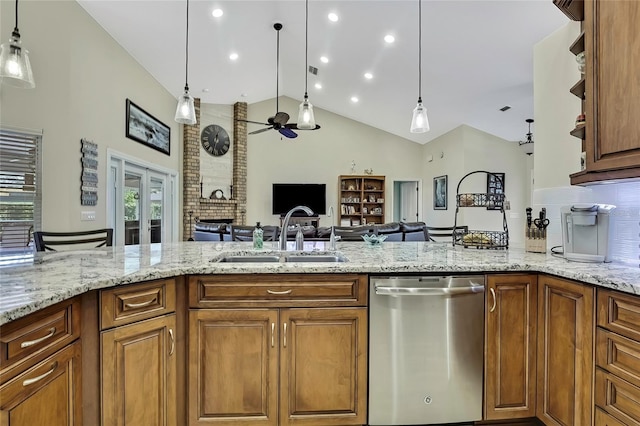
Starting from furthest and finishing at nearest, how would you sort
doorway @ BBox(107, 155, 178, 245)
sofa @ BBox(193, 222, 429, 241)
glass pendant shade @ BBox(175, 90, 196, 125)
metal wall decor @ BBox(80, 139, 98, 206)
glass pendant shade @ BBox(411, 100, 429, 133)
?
doorway @ BBox(107, 155, 178, 245), sofa @ BBox(193, 222, 429, 241), metal wall decor @ BBox(80, 139, 98, 206), glass pendant shade @ BBox(411, 100, 429, 133), glass pendant shade @ BBox(175, 90, 196, 125)

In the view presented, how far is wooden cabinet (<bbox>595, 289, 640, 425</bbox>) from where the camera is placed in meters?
1.22

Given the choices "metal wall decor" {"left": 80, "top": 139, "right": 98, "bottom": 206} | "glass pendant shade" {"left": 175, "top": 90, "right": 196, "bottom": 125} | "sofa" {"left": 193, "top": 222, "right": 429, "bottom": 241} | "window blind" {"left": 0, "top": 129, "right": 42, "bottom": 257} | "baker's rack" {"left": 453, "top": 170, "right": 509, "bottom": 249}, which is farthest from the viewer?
"sofa" {"left": 193, "top": 222, "right": 429, "bottom": 241}

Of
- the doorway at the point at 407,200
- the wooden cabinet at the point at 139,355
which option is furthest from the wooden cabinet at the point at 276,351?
the doorway at the point at 407,200

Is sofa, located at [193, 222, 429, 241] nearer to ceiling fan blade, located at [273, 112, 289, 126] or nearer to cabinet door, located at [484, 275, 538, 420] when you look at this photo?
ceiling fan blade, located at [273, 112, 289, 126]

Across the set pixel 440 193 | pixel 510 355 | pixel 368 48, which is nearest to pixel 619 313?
pixel 510 355

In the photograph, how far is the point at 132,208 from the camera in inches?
207

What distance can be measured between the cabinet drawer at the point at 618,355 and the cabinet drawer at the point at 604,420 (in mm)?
179

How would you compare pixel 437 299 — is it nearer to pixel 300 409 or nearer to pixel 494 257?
pixel 494 257

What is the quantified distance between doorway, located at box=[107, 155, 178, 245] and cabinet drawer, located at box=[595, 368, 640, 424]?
16.9ft

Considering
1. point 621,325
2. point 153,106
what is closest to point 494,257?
point 621,325

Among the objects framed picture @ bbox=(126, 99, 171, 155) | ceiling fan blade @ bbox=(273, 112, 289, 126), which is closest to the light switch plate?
framed picture @ bbox=(126, 99, 171, 155)

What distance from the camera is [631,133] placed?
Answer: 140 cm

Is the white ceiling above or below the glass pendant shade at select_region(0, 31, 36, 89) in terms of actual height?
above

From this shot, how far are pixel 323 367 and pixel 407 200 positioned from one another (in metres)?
7.70
